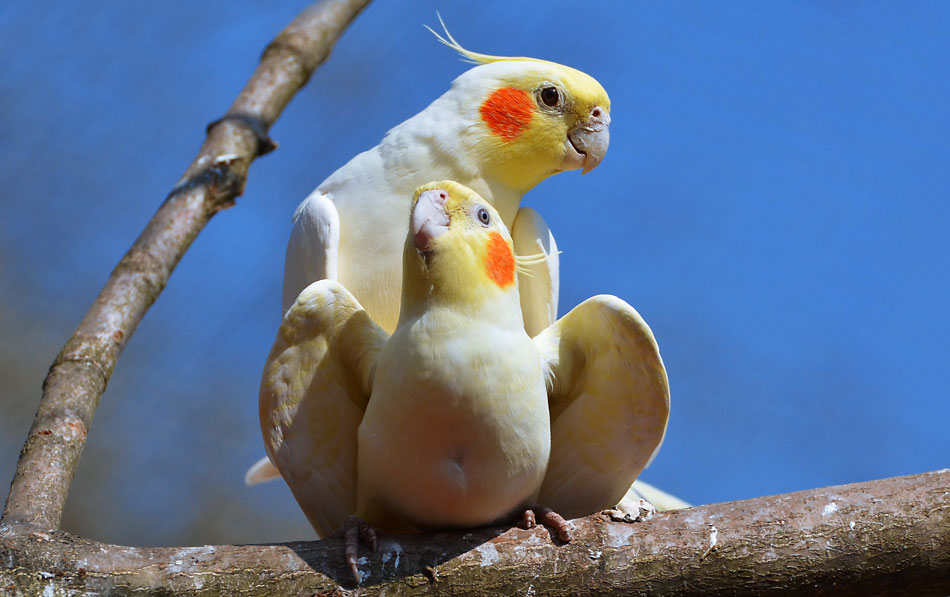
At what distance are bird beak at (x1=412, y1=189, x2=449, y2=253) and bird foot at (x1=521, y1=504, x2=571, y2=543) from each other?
71 cm

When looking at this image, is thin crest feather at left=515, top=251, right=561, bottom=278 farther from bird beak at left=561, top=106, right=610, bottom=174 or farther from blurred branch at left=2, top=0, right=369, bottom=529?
blurred branch at left=2, top=0, right=369, bottom=529

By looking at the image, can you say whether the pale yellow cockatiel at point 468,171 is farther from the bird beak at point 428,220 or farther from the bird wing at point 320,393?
the bird beak at point 428,220

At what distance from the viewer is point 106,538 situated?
638 centimetres

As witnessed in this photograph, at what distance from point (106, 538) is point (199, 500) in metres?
0.64

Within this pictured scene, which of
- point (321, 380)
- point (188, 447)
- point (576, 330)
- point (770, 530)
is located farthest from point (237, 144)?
point (188, 447)

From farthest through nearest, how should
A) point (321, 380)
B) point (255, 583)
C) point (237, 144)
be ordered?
point (237, 144) < point (321, 380) < point (255, 583)

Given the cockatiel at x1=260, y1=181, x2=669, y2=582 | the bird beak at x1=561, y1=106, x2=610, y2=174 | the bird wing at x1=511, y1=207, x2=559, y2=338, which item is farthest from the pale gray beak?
the cockatiel at x1=260, y1=181, x2=669, y2=582

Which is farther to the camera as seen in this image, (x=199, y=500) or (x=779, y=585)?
(x=199, y=500)

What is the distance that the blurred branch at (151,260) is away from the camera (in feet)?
9.21

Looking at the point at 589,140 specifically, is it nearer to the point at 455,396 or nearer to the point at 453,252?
the point at 453,252

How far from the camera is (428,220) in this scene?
2291 millimetres

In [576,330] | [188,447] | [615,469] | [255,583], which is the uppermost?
[188,447]

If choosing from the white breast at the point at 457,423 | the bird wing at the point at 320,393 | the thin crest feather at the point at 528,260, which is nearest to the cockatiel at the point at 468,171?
the thin crest feather at the point at 528,260

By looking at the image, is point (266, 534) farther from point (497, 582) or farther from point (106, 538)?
point (497, 582)
